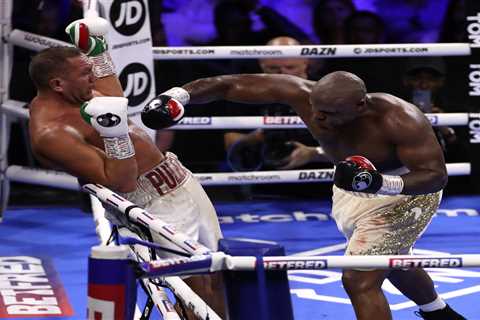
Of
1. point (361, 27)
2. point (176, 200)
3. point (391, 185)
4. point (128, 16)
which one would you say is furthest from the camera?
point (361, 27)

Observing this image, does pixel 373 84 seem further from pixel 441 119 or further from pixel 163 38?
pixel 163 38

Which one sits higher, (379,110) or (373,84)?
(373,84)

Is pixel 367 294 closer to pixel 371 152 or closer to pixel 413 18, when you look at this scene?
pixel 371 152

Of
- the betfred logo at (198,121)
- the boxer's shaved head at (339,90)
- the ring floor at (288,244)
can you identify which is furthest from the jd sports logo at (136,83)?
the boxer's shaved head at (339,90)

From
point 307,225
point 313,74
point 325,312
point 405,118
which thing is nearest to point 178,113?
point 405,118

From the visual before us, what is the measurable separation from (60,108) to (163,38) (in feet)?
7.86

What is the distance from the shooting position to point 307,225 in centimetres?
549

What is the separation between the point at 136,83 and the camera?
4996 millimetres

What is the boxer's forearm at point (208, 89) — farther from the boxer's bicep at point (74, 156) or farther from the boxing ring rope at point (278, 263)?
the boxing ring rope at point (278, 263)

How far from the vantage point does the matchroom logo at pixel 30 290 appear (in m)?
4.08

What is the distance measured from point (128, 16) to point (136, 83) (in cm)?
29

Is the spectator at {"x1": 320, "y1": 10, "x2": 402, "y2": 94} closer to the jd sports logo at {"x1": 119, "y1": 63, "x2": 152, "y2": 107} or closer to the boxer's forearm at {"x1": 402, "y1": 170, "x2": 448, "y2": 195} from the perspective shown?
the jd sports logo at {"x1": 119, "y1": 63, "x2": 152, "y2": 107}

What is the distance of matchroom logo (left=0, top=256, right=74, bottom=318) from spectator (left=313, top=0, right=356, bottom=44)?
2193 millimetres

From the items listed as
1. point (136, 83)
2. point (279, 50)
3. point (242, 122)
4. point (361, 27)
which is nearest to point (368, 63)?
point (361, 27)
